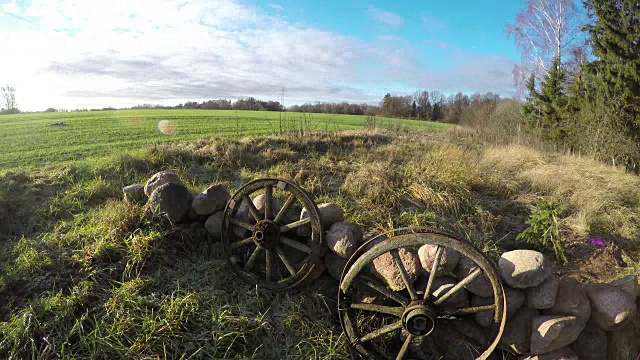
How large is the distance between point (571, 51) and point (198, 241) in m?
18.3

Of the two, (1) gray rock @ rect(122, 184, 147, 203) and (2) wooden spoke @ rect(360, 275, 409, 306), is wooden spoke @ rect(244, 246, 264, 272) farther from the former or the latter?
(1) gray rock @ rect(122, 184, 147, 203)

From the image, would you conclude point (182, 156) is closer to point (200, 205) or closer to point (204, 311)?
point (200, 205)

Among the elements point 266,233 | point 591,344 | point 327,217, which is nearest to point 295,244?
point 266,233

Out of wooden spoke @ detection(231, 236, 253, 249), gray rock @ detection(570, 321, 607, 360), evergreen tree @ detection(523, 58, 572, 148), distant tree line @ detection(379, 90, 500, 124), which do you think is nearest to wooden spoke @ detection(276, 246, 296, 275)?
wooden spoke @ detection(231, 236, 253, 249)

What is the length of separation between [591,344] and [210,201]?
11.0ft

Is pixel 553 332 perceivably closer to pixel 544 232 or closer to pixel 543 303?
pixel 543 303

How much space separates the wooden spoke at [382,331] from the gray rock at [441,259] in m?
0.47

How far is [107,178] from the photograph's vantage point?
5.20m

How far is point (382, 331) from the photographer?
103 inches

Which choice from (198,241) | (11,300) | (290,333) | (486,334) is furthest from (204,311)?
(486,334)

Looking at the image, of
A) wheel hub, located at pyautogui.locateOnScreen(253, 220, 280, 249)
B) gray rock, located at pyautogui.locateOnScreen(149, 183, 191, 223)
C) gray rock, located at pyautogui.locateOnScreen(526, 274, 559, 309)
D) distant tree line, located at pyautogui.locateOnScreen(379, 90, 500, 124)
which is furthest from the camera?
distant tree line, located at pyautogui.locateOnScreen(379, 90, 500, 124)

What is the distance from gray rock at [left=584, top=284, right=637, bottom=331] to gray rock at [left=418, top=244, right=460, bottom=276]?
1066mm

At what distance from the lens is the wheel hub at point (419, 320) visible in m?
2.44

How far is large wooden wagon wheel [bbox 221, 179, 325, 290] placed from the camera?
9.71 feet
